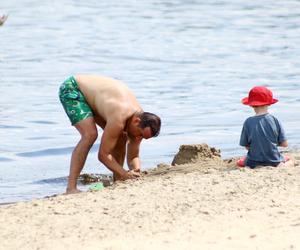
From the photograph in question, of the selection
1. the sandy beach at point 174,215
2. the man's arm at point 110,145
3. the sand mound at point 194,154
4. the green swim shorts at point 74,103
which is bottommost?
the sand mound at point 194,154

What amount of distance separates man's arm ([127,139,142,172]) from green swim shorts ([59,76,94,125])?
0.44m

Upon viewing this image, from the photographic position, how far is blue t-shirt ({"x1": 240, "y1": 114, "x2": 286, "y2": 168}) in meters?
9.02

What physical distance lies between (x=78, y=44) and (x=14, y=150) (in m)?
10.9

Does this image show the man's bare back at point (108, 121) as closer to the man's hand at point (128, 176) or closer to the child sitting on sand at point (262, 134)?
the man's hand at point (128, 176)

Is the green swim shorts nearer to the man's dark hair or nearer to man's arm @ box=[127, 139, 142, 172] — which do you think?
man's arm @ box=[127, 139, 142, 172]

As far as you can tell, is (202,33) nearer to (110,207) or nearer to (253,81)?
(253,81)

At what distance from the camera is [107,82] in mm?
9391

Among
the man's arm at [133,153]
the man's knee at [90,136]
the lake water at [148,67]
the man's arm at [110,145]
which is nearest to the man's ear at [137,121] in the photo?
the man's arm at [110,145]

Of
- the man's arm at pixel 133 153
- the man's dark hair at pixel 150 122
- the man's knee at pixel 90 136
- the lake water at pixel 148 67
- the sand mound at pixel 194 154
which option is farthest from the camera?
the lake water at pixel 148 67

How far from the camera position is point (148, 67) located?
19.5 m

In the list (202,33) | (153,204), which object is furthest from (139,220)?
(202,33)

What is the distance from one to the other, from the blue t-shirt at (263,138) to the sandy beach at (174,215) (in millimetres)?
323

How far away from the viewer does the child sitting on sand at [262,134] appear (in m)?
9.02

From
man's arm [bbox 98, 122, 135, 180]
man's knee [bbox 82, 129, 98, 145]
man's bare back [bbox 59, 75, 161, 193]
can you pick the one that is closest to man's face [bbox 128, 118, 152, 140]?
man's bare back [bbox 59, 75, 161, 193]
